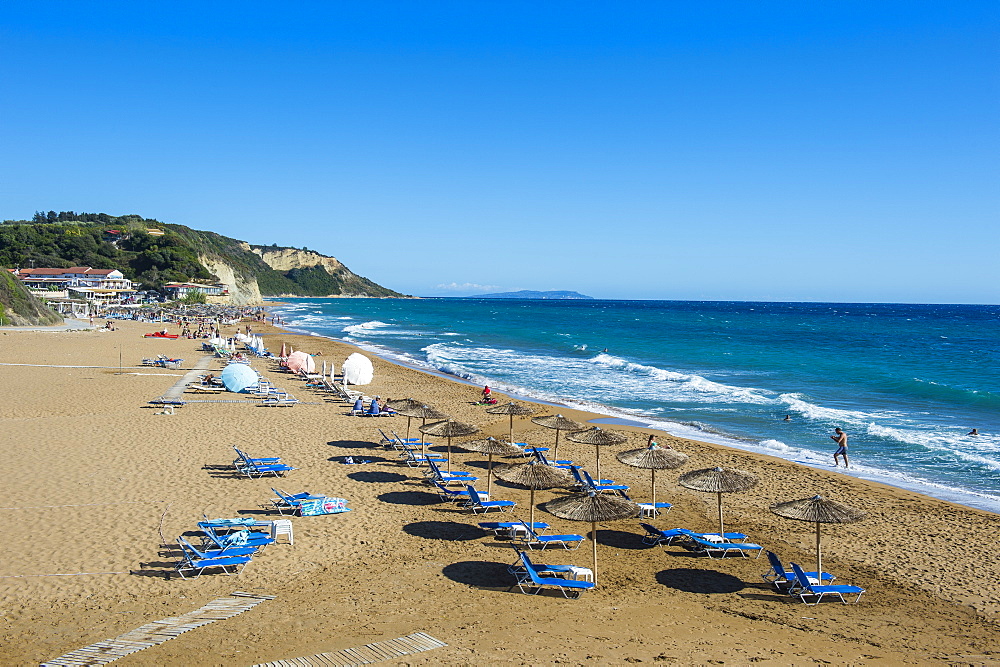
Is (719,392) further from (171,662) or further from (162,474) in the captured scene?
(171,662)

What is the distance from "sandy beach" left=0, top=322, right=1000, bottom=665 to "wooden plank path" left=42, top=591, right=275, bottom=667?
0.55 feet

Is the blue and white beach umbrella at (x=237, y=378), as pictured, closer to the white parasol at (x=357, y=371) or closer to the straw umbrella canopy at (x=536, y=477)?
the white parasol at (x=357, y=371)

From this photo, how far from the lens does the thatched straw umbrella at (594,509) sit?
27.6 ft

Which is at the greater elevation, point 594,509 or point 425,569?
point 594,509

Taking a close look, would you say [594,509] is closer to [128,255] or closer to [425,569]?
[425,569]

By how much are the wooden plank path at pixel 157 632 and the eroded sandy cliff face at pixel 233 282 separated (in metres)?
103

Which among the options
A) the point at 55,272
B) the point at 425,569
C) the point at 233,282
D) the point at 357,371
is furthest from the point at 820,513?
the point at 233,282

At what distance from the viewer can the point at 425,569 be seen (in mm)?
8867

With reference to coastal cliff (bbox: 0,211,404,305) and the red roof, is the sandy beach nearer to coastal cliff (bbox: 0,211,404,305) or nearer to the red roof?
the red roof

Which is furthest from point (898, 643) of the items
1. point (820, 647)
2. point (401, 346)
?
point (401, 346)

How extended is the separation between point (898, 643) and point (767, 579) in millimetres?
1752

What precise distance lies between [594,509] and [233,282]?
11072 cm

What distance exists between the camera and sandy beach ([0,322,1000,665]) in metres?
6.89

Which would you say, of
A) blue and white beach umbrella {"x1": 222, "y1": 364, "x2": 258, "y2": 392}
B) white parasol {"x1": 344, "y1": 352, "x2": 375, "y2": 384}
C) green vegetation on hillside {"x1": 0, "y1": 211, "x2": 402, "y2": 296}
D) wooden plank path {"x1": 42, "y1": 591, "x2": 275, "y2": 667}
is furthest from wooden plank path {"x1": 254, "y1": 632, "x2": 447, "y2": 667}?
green vegetation on hillside {"x1": 0, "y1": 211, "x2": 402, "y2": 296}
